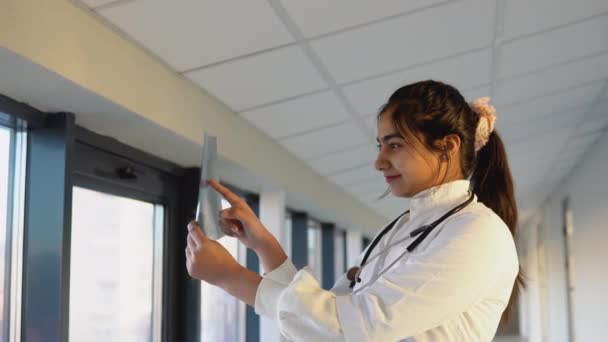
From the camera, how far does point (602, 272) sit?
18.5ft

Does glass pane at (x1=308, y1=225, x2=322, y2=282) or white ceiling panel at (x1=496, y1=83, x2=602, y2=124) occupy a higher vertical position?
white ceiling panel at (x1=496, y1=83, x2=602, y2=124)

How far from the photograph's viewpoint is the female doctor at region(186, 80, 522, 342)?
1.01m

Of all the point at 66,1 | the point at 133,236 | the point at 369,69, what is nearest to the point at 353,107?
the point at 369,69

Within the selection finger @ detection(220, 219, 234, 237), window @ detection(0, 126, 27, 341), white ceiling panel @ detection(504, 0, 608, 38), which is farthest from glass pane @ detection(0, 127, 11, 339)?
white ceiling panel @ detection(504, 0, 608, 38)

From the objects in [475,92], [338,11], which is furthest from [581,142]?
[338,11]

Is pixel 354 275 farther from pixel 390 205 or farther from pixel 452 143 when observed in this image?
pixel 390 205

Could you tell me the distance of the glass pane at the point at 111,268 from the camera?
6.64 ft

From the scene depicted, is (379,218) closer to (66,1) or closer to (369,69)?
(369,69)

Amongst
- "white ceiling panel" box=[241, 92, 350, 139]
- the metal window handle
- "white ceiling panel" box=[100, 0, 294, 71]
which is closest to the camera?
"white ceiling panel" box=[100, 0, 294, 71]

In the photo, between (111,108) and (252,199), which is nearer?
(111,108)

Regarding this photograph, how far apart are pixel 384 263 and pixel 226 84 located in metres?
1.08

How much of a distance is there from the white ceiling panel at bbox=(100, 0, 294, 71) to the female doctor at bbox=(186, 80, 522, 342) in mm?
594

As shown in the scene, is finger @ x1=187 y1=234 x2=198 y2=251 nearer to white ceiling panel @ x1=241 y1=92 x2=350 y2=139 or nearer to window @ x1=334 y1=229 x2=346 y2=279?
white ceiling panel @ x1=241 y1=92 x2=350 y2=139

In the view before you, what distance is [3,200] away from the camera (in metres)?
1.72
